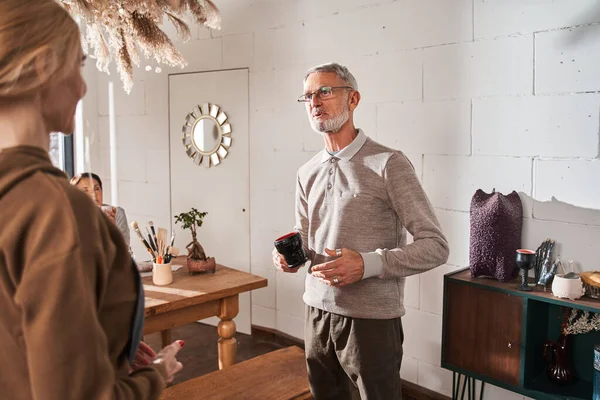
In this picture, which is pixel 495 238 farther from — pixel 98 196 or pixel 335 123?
pixel 98 196

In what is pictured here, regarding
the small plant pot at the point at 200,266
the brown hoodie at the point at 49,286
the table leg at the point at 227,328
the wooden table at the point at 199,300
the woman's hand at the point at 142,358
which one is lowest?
the table leg at the point at 227,328

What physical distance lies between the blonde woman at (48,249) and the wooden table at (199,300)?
158 centimetres

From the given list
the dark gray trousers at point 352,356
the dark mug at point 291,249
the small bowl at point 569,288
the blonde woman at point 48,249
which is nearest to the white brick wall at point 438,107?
the small bowl at point 569,288

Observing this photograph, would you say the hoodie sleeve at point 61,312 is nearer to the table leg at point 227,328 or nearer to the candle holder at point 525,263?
the candle holder at point 525,263

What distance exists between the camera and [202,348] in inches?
159

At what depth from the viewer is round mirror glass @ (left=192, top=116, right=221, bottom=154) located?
429 cm

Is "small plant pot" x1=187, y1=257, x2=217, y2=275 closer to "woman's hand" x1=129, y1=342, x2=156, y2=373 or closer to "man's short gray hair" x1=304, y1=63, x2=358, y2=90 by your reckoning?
"man's short gray hair" x1=304, y1=63, x2=358, y2=90

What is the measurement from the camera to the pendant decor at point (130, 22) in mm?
2199

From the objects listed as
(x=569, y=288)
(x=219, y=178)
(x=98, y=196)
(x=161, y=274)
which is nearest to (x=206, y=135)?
(x=219, y=178)

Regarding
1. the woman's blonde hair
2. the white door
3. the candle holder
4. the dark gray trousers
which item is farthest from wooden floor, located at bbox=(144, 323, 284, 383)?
the woman's blonde hair

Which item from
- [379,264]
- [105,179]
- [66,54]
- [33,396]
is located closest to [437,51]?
[379,264]

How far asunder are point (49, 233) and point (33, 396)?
225 millimetres

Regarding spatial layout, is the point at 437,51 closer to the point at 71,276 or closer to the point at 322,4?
the point at 322,4

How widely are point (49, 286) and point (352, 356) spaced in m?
1.32
